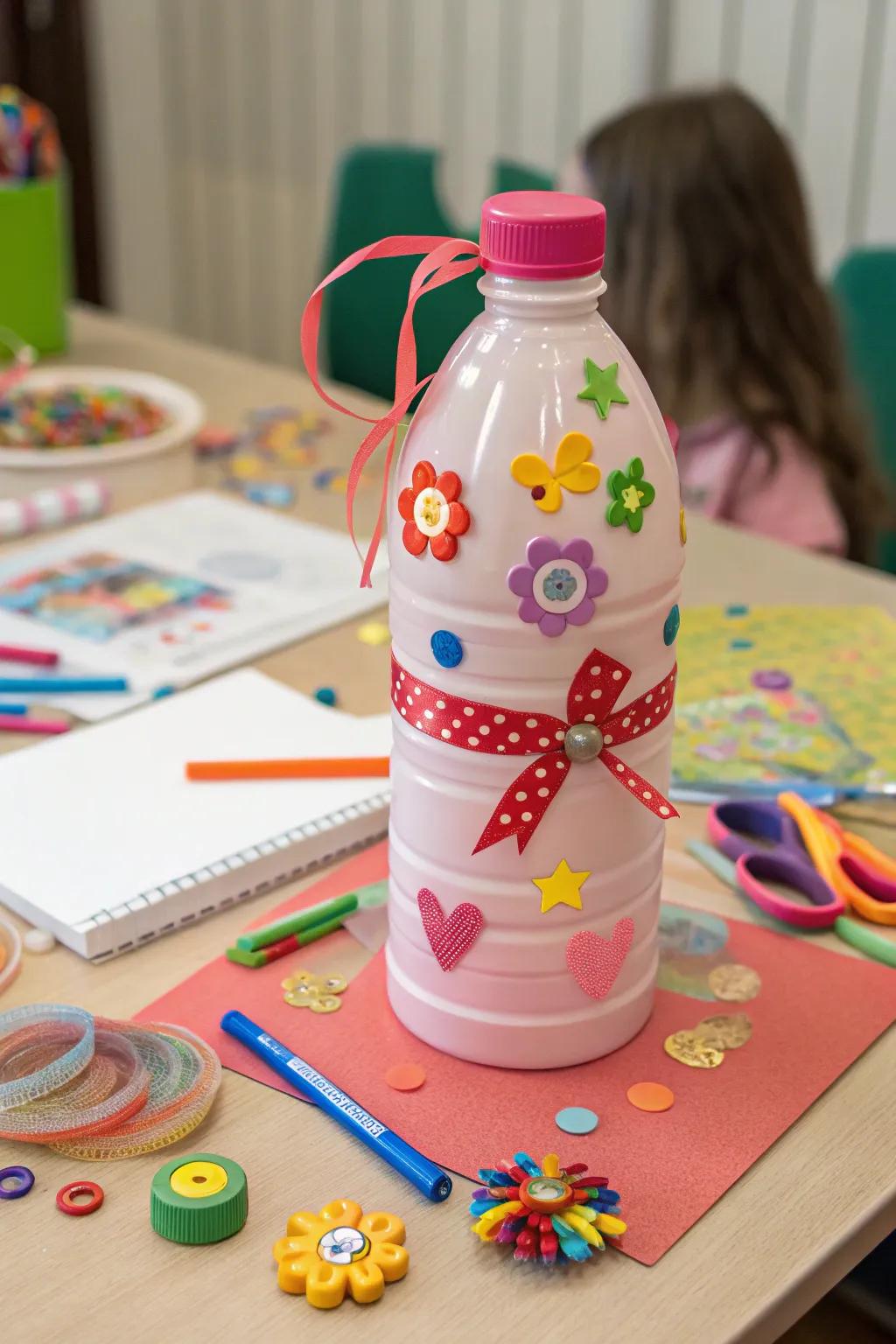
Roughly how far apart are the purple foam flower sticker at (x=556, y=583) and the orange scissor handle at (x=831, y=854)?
0.83 feet

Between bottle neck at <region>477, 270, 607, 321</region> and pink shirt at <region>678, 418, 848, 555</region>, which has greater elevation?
bottle neck at <region>477, 270, 607, 321</region>

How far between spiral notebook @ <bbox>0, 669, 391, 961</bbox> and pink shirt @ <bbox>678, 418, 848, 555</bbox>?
0.69 meters

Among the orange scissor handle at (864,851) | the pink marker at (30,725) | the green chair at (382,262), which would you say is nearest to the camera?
the orange scissor handle at (864,851)

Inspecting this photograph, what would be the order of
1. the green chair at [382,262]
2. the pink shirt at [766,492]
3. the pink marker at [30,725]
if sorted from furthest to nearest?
1. the green chair at [382,262]
2. the pink shirt at [766,492]
3. the pink marker at [30,725]

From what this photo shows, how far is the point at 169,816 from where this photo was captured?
751mm

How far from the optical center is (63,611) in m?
1.00

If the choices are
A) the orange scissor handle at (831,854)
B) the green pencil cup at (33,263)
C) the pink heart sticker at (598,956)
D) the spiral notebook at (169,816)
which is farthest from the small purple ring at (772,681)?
the green pencil cup at (33,263)

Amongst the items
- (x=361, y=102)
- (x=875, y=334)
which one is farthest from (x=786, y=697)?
(x=361, y=102)

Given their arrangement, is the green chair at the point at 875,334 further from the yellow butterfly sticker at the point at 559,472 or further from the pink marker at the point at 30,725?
the yellow butterfly sticker at the point at 559,472

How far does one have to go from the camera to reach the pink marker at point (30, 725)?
85cm

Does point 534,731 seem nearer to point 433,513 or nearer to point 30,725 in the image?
point 433,513

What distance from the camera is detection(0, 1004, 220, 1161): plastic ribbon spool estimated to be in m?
0.56

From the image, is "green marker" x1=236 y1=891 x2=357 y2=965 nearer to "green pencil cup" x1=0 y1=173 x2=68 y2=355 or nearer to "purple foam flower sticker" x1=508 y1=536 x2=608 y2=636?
"purple foam flower sticker" x1=508 y1=536 x2=608 y2=636

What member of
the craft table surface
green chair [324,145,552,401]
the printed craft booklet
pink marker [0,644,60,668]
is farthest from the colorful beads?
the craft table surface
